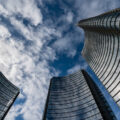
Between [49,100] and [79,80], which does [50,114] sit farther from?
[79,80]

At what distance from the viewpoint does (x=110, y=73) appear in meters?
35.3

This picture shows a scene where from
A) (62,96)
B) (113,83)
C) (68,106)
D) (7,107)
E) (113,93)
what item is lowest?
(113,93)

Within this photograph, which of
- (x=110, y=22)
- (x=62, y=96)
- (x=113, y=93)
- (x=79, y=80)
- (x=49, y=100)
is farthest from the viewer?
(x=79, y=80)

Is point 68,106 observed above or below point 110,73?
above

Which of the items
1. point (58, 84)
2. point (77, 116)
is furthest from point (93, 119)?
point (58, 84)

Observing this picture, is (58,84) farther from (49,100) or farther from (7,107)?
(7,107)

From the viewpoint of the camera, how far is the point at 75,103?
5806cm

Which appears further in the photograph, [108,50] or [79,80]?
[79,80]

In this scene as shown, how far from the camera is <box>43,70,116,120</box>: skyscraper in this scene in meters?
47.5

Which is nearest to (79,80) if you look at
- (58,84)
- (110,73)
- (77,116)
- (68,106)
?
(58,84)

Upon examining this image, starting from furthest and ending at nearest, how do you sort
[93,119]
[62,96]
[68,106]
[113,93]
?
[62,96] → [68,106] → [93,119] → [113,93]

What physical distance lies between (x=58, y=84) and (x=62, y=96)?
1388 centimetres

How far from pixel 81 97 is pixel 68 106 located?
26.3 ft

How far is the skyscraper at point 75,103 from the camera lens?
156 ft
